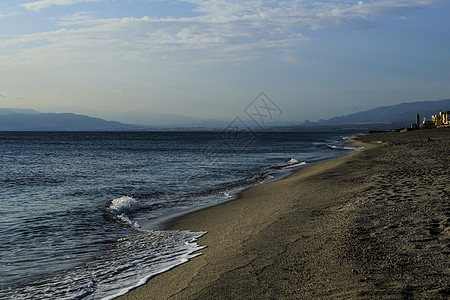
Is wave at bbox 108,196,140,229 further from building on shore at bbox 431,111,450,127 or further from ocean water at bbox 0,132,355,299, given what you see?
building on shore at bbox 431,111,450,127

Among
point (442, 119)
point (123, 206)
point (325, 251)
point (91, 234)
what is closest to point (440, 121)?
point (442, 119)

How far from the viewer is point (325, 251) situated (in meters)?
5.87

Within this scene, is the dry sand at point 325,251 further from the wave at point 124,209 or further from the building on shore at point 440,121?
the building on shore at point 440,121

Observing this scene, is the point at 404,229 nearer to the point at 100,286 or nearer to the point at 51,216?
the point at 100,286

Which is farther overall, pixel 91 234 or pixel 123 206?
pixel 123 206

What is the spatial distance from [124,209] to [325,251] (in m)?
8.01

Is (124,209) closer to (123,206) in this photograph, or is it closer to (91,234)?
(123,206)

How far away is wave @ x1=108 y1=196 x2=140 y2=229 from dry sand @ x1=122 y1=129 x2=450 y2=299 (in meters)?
1.55

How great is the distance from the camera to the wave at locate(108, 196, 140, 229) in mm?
10609

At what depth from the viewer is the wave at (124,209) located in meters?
10.6

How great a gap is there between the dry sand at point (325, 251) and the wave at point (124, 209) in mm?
1546

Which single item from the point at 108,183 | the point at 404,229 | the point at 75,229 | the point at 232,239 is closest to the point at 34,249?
the point at 75,229

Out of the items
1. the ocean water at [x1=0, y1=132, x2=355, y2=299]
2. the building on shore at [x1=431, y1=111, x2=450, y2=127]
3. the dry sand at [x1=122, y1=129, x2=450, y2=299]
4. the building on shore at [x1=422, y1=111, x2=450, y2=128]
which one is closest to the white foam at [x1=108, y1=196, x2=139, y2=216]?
the ocean water at [x1=0, y1=132, x2=355, y2=299]

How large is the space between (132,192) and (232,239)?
31.2ft
